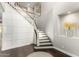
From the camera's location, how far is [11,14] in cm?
179

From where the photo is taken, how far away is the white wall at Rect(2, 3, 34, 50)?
1.78m

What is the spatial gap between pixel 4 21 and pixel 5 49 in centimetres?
48

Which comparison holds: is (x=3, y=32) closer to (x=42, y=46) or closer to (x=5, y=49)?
(x=5, y=49)

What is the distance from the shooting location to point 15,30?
1.82 metres

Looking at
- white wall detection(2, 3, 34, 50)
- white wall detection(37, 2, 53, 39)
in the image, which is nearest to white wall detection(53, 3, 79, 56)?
white wall detection(37, 2, 53, 39)

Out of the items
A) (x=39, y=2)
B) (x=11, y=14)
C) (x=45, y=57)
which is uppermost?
(x=39, y=2)

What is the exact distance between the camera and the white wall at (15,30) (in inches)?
69.9

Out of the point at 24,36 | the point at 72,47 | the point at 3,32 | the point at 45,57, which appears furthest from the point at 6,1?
the point at 72,47

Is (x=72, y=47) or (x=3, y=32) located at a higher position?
(x=3, y=32)

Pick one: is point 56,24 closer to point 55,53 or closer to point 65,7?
point 65,7

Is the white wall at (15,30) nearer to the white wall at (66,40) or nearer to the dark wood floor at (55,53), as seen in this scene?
the dark wood floor at (55,53)

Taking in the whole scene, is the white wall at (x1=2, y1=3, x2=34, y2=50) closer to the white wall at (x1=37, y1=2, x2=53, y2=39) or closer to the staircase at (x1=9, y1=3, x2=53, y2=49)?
the staircase at (x1=9, y1=3, x2=53, y2=49)

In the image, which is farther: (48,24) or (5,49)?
(48,24)

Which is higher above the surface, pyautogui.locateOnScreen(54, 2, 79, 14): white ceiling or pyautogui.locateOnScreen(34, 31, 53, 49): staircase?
pyautogui.locateOnScreen(54, 2, 79, 14): white ceiling
